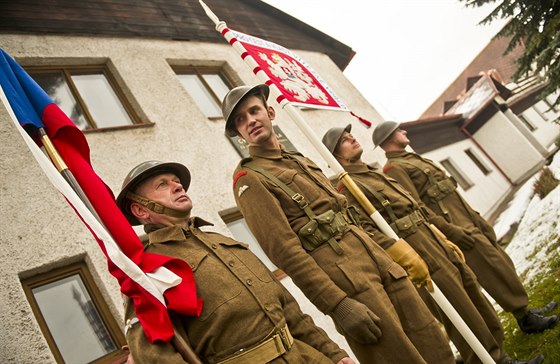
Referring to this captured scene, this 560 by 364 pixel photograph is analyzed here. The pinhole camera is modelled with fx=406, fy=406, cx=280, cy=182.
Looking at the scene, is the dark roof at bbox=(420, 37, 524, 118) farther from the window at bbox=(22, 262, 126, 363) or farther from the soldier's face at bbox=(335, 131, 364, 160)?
the window at bbox=(22, 262, 126, 363)

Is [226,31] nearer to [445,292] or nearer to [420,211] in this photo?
[420,211]

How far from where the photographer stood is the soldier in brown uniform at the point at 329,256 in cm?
249

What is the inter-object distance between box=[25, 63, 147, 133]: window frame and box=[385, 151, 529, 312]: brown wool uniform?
3538 millimetres

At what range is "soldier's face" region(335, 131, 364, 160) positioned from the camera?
4316mm

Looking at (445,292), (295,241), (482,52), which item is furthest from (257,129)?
(482,52)

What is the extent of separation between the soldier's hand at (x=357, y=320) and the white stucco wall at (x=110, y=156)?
247cm

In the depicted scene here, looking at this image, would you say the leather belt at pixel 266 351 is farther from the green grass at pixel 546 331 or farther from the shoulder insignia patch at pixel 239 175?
the green grass at pixel 546 331

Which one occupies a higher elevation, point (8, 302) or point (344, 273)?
point (8, 302)

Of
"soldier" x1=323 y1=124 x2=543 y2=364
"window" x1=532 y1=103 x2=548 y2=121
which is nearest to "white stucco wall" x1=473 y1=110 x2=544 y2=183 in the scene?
"window" x1=532 y1=103 x2=548 y2=121

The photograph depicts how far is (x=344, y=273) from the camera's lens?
265 centimetres

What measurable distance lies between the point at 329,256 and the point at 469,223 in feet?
8.84

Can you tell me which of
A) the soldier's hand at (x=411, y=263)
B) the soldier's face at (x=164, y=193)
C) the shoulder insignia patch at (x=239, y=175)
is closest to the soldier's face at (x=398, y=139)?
the soldier's hand at (x=411, y=263)

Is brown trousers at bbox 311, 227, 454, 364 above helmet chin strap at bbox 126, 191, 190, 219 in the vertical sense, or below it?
below

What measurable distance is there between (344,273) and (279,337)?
741mm
